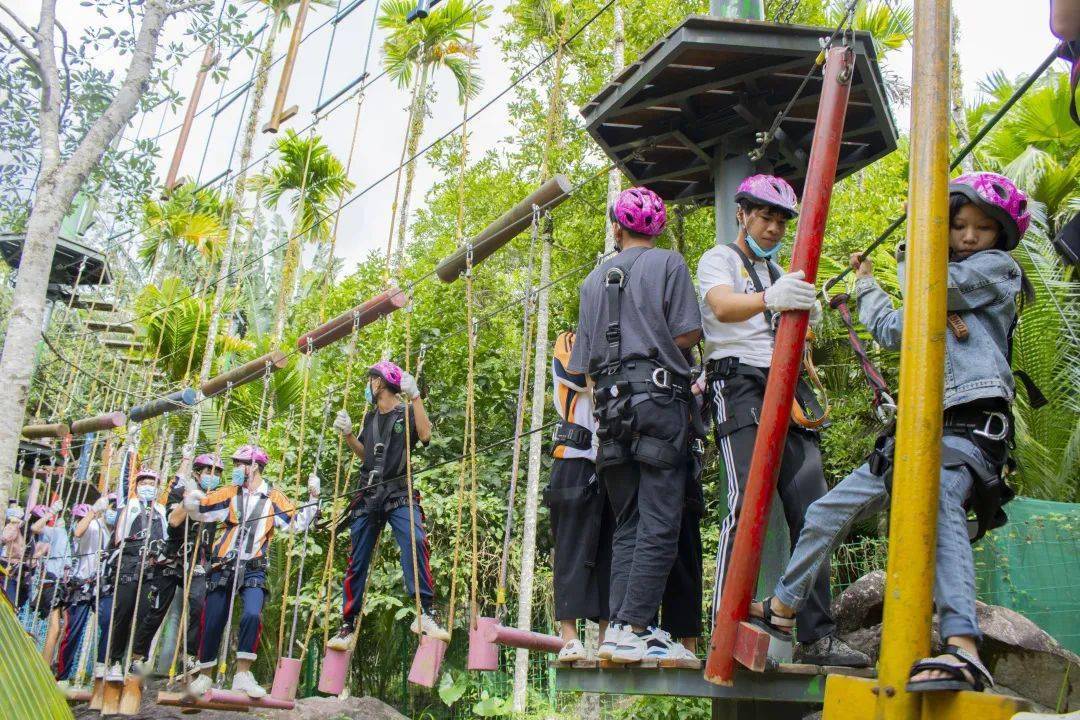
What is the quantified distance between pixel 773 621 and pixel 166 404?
7.72m

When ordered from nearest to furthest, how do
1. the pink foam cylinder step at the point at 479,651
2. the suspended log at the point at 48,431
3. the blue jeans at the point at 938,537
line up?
the blue jeans at the point at 938,537 < the pink foam cylinder step at the point at 479,651 < the suspended log at the point at 48,431

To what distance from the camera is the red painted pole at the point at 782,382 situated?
2797mm

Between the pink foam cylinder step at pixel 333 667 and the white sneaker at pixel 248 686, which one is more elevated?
the pink foam cylinder step at pixel 333 667

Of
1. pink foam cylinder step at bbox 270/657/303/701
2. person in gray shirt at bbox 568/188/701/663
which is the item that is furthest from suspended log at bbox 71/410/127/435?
person in gray shirt at bbox 568/188/701/663

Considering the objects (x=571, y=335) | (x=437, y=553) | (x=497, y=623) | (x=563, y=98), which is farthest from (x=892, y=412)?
(x=563, y=98)

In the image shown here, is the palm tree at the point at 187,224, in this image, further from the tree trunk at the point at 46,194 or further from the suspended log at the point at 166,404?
the tree trunk at the point at 46,194

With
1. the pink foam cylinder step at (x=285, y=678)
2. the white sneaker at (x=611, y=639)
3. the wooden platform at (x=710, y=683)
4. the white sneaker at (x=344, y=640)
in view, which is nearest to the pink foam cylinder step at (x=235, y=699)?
the pink foam cylinder step at (x=285, y=678)

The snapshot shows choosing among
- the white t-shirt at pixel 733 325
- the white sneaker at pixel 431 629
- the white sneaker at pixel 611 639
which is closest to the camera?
the white sneaker at pixel 611 639

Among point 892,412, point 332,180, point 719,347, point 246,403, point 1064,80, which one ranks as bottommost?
point 892,412

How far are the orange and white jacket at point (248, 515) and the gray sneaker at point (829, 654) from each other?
16.2ft

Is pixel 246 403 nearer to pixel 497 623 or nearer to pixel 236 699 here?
pixel 236 699

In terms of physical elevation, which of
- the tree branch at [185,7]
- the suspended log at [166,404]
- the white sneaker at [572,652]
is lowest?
the white sneaker at [572,652]

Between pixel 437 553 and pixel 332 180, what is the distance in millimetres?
8008

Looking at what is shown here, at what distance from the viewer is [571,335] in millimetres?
4512
